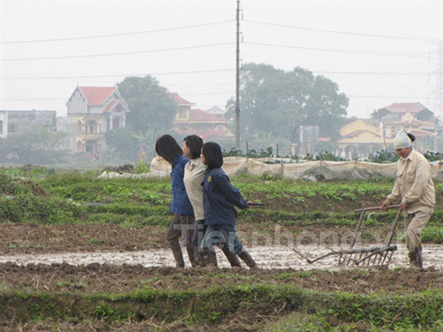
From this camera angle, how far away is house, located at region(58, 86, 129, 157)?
61.0 meters

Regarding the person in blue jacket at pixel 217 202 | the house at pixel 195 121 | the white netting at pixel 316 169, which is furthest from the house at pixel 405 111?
the person in blue jacket at pixel 217 202

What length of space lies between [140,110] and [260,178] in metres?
42.5

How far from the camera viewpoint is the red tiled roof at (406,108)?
2862 inches

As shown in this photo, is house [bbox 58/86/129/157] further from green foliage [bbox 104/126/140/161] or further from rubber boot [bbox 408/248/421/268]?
rubber boot [bbox 408/248/421/268]

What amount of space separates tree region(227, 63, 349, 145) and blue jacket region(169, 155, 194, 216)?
57744 mm

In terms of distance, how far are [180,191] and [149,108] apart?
181 ft

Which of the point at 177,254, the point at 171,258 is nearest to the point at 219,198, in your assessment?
the point at 177,254

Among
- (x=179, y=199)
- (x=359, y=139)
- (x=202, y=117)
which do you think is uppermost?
Answer: (x=202, y=117)

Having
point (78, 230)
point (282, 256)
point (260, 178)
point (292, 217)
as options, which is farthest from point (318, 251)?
point (260, 178)

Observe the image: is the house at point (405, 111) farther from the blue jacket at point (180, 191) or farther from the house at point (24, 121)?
the blue jacket at point (180, 191)

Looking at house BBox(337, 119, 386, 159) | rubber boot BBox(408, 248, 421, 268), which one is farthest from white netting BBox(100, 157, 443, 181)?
house BBox(337, 119, 386, 159)

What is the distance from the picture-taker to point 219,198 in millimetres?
6965

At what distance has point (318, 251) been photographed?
10.5 meters

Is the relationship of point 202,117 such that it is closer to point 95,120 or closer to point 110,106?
point 110,106
